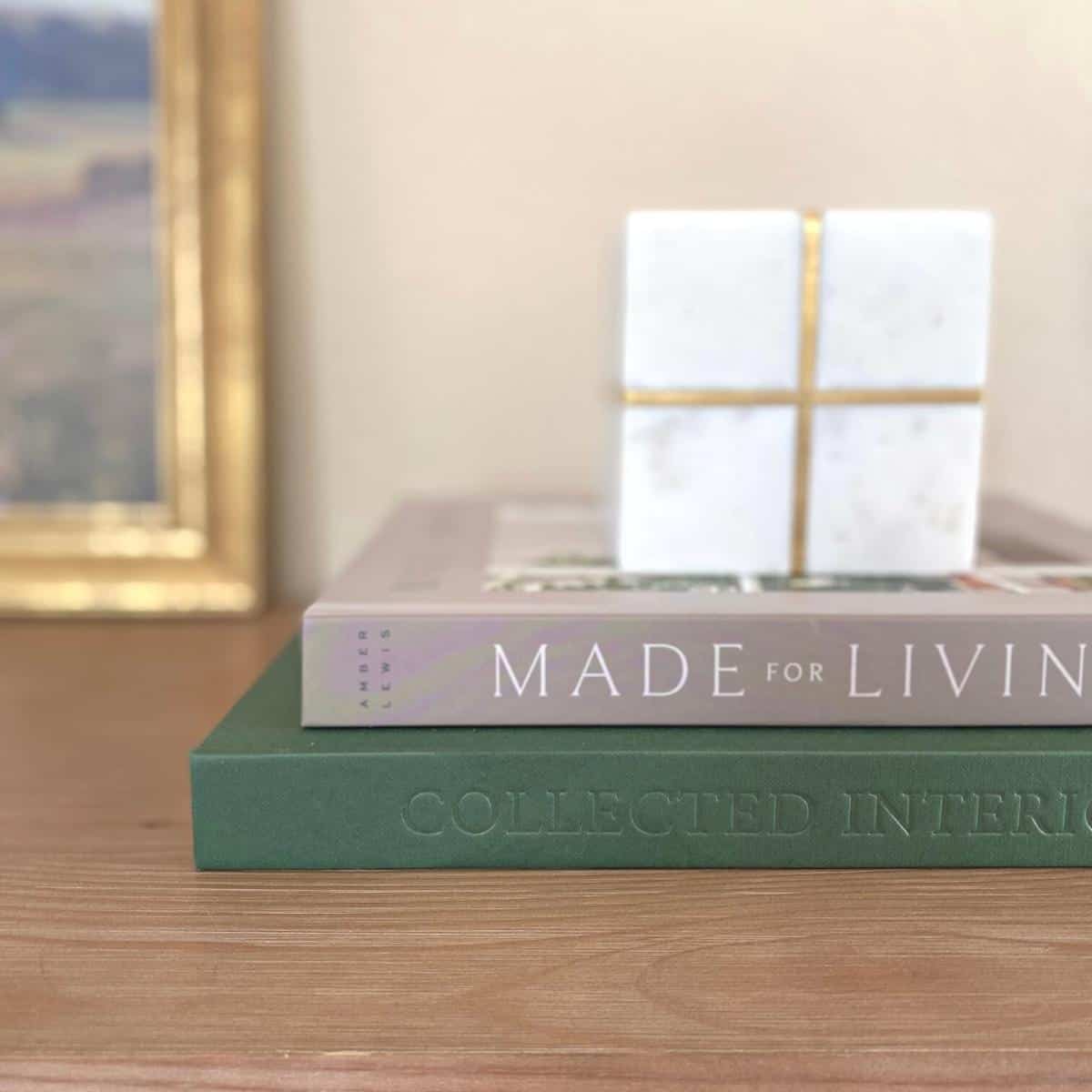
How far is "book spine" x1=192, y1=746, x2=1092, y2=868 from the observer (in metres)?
0.42

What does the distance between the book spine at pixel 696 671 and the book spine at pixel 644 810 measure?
0.02 metres

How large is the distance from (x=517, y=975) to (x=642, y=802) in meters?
0.08

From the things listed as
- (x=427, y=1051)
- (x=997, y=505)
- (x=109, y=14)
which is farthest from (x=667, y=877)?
(x=109, y=14)

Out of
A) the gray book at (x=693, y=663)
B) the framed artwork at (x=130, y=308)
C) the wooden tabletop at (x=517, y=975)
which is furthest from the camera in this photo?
the framed artwork at (x=130, y=308)

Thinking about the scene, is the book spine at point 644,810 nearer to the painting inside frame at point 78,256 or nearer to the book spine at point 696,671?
the book spine at point 696,671

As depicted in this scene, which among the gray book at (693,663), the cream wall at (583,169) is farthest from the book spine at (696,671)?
the cream wall at (583,169)

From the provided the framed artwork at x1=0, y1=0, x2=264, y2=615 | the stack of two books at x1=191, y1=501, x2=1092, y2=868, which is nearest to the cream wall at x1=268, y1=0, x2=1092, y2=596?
the framed artwork at x1=0, y1=0, x2=264, y2=615

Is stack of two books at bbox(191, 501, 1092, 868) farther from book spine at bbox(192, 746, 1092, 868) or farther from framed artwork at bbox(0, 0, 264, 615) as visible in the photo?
framed artwork at bbox(0, 0, 264, 615)

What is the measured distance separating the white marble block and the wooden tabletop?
155 mm

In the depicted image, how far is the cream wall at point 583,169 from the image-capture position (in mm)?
759

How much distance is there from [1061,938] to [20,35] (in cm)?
75

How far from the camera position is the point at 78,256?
0.76 m

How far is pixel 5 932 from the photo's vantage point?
384mm

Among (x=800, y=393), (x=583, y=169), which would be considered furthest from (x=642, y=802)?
(x=583, y=169)
